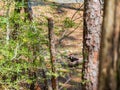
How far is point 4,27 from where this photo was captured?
7051 mm

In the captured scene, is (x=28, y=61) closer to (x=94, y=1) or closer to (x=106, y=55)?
(x=94, y=1)

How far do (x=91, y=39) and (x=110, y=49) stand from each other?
232 inches

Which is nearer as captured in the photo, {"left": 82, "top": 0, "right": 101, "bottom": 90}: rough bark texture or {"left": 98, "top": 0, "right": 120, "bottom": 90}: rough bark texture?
{"left": 98, "top": 0, "right": 120, "bottom": 90}: rough bark texture

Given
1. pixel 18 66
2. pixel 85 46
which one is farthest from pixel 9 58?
pixel 85 46

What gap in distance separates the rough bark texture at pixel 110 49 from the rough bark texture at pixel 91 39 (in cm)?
569

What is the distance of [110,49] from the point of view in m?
1.67

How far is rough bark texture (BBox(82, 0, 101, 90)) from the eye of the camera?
7398 mm

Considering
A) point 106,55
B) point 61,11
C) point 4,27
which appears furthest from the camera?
point 61,11

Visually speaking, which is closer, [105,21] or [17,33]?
[105,21]

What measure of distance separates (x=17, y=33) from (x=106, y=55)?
19.4ft

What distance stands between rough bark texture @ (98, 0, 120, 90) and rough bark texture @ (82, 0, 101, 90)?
569 centimetres

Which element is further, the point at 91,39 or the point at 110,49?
the point at 91,39

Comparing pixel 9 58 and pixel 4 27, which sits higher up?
pixel 4 27

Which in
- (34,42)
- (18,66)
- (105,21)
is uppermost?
(105,21)
